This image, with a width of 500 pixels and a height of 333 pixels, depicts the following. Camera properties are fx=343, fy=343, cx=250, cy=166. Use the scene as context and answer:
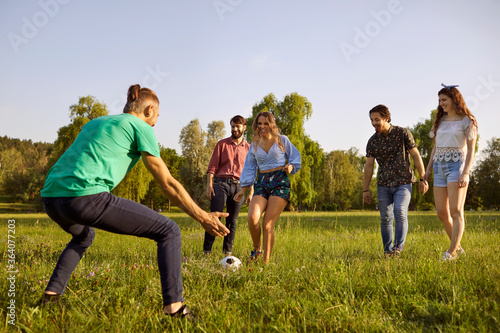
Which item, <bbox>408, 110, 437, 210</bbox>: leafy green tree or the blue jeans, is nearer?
the blue jeans

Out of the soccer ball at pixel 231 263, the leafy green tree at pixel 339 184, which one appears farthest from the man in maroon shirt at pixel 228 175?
the leafy green tree at pixel 339 184

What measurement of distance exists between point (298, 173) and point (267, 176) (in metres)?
26.8

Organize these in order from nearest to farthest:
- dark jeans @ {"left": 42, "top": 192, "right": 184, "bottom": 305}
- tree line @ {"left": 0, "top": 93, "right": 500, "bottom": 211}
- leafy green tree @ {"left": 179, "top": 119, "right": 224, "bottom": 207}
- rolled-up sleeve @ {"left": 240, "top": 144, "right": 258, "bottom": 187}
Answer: dark jeans @ {"left": 42, "top": 192, "right": 184, "bottom": 305}, rolled-up sleeve @ {"left": 240, "top": 144, "right": 258, "bottom": 187}, tree line @ {"left": 0, "top": 93, "right": 500, "bottom": 211}, leafy green tree @ {"left": 179, "top": 119, "right": 224, "bottom": 207}

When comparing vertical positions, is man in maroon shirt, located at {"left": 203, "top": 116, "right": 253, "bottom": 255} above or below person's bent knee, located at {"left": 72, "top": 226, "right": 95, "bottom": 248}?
above

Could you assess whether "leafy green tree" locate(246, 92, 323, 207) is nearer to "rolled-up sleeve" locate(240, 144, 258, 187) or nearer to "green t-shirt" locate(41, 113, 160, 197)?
"rolled-up sleeve" locate(240, 144, 258, 187)

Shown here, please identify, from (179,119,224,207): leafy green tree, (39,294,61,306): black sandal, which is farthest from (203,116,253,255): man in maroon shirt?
(179,119,224,207): leafy green tree

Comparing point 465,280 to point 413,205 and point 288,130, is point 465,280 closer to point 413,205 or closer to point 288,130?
point 288,130

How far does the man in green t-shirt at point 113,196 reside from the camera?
8.73 feet

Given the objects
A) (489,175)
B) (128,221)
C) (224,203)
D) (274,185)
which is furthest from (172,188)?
(489,175)

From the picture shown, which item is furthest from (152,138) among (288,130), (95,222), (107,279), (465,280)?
(288,130)

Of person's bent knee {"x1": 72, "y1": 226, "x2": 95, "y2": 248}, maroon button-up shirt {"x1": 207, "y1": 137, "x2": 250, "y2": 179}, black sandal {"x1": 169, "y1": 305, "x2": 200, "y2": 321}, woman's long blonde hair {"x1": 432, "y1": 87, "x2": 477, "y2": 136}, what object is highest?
woman's long blonde hair {"x1": 432, "y1": 87, "x2": 477, "y2": 136}

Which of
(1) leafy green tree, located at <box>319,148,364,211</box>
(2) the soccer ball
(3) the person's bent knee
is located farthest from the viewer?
(1) leafy green tree, located at <box>319,148,364,211</box>

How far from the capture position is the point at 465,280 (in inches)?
137

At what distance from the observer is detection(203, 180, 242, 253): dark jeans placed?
610cm
